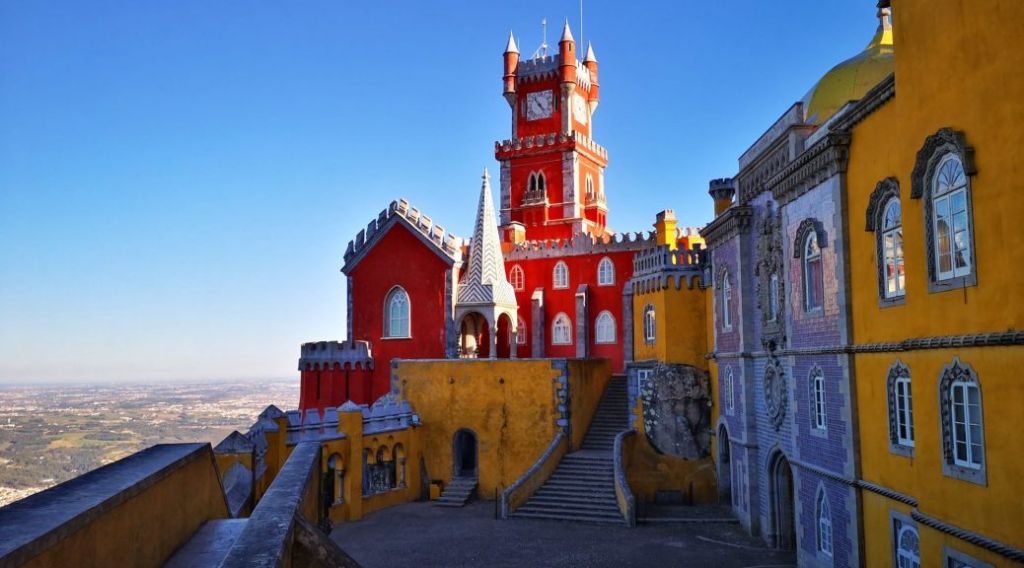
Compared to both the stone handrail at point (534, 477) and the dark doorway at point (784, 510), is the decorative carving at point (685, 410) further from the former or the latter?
the dark doorway at point (784, 510)

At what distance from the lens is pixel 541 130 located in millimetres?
45031

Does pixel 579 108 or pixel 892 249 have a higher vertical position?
pixel 579 108

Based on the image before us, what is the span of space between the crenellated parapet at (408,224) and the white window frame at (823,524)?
19.6 metres

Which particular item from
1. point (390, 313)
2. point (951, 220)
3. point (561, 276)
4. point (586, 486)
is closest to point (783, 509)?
point (586, 486)

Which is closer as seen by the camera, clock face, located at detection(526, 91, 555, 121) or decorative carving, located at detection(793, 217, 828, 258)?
decorative carving, located at detection(793, 217, 828, 258)

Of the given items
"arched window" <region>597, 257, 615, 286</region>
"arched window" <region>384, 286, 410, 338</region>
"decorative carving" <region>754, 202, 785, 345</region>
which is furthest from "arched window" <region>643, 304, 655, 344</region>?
"arched window" <region>384, 286, 410, 338</region>

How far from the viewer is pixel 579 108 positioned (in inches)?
1810

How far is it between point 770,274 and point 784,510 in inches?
220

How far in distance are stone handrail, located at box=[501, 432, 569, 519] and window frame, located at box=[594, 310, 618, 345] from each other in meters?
10.8

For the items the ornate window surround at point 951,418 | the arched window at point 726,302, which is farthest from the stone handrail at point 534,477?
the ornate window surround at point 951,418

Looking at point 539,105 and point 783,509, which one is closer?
point 783,509

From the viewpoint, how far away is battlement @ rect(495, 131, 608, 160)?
43000 mm

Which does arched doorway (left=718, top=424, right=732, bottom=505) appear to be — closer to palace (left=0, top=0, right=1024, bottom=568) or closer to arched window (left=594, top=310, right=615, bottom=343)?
palace (left=0, top=0, right=1024, bottom=568)

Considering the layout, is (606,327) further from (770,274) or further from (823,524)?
(823,524)
